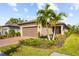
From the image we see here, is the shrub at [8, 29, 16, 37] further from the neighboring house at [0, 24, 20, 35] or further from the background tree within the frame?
the background tree

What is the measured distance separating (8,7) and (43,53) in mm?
956

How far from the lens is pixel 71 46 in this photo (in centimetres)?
407

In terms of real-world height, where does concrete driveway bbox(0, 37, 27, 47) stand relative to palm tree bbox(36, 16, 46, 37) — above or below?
below

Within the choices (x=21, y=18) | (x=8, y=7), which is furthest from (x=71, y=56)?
(x=8, y=7)

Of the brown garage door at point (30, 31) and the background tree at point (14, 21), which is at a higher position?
the background tree at point (14, 21)

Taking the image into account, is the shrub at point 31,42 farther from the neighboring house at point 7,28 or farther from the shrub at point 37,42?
the neighboring house at point 7,28

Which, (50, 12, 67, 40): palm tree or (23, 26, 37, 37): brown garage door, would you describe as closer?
(50, 12, 67, 40): palm tree

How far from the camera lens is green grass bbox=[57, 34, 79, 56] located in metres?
4.05

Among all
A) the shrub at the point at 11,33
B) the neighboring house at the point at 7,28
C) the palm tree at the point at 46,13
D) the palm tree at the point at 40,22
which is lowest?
the shrub at the point at 11,33

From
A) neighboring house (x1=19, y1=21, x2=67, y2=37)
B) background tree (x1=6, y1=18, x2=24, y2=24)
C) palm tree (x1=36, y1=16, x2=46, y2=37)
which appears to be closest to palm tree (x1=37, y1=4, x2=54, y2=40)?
palm tree (x1=36, y1=16, x2=46, y2=37)

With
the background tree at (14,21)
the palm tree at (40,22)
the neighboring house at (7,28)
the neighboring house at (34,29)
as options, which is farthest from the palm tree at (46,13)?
the neighboring house at (7,28)

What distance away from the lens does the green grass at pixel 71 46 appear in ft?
13.3

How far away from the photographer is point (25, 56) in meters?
4.05

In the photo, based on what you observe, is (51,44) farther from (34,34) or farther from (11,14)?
(11,14)
